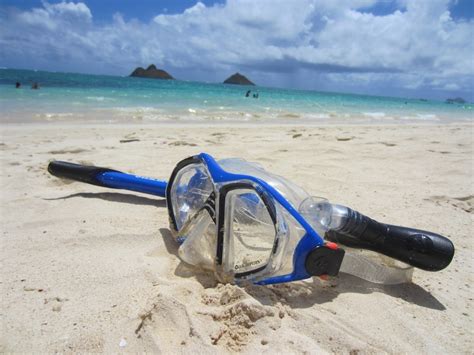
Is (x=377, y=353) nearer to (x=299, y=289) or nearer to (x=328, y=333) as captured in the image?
(x=328, y=333)

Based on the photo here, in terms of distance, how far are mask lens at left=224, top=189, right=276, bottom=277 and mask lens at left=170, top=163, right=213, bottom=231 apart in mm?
252

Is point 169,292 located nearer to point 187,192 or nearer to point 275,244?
point 275,244

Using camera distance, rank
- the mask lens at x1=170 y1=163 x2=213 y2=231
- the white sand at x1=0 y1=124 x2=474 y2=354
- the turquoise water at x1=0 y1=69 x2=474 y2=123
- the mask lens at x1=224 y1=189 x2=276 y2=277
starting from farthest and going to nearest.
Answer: the turquoise water at x1=0 y1=69 x2=474 y2=123 < the mask lens at x1=170 y1=163 x2=213 y2=231 < the mask lens at x1=224 y1=189 x2=276 y2=277 < the white sand at x1=0 y1=124 x2=474 y2=354

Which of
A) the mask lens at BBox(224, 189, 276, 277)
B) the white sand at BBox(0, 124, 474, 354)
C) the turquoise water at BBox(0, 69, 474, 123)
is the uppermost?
the turquoise water at BBox(0, 69, 474, 123)

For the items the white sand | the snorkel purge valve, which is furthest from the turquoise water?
the snorkel purge valve

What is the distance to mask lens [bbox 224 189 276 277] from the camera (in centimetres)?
151

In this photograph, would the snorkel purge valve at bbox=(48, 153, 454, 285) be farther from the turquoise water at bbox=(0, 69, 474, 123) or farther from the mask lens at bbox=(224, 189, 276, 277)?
the turquoise water at bbox=(0, 69, 474, 123)

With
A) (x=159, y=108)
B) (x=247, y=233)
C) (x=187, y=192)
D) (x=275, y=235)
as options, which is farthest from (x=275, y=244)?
(x=159, y=108)

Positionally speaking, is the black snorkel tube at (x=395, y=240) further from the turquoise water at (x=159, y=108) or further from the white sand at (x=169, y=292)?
the turquoise water at (x=159, y=108)

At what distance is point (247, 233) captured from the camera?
180 cm

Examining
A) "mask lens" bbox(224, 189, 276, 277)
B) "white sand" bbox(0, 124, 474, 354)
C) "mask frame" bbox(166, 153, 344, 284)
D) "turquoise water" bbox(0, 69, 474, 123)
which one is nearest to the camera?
"white sand" bbox(0, 124, 474, 354)

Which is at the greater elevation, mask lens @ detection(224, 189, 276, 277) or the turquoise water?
the turquoise water

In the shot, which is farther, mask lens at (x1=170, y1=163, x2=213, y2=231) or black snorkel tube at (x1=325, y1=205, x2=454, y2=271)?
mask lens at (x1=170, y1=163, x2=213, y2=231)

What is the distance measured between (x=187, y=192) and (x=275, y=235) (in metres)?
0.75
